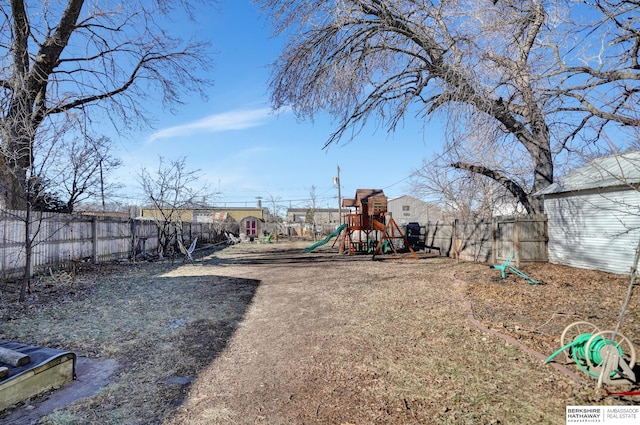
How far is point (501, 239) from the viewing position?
11.4 metres

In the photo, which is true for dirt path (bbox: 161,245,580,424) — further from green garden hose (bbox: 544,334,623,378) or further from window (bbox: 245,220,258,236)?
window (bbox: 245,220,258,236)

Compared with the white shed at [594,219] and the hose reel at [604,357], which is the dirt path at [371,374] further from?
the white shed at [594,219]

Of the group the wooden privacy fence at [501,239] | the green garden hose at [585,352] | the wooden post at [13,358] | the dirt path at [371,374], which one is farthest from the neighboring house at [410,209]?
the wooden post at [13,358]

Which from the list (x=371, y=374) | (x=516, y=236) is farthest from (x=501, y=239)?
(x=371, y=374)

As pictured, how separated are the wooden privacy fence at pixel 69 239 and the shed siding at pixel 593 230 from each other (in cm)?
1256

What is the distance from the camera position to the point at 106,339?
15.0 ft

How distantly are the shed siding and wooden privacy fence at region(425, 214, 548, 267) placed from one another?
33 cm

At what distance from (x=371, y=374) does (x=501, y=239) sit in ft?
31.5

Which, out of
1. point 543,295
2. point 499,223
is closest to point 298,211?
point 499,223

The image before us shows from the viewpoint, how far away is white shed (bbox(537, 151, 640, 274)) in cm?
810

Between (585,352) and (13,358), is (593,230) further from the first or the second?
(13,358)

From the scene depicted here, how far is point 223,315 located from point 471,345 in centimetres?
376

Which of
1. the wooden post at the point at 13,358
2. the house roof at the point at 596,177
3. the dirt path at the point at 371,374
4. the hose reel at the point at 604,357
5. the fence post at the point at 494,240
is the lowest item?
the dirt path at the point at 371,374

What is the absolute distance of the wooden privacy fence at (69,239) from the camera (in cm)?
789
